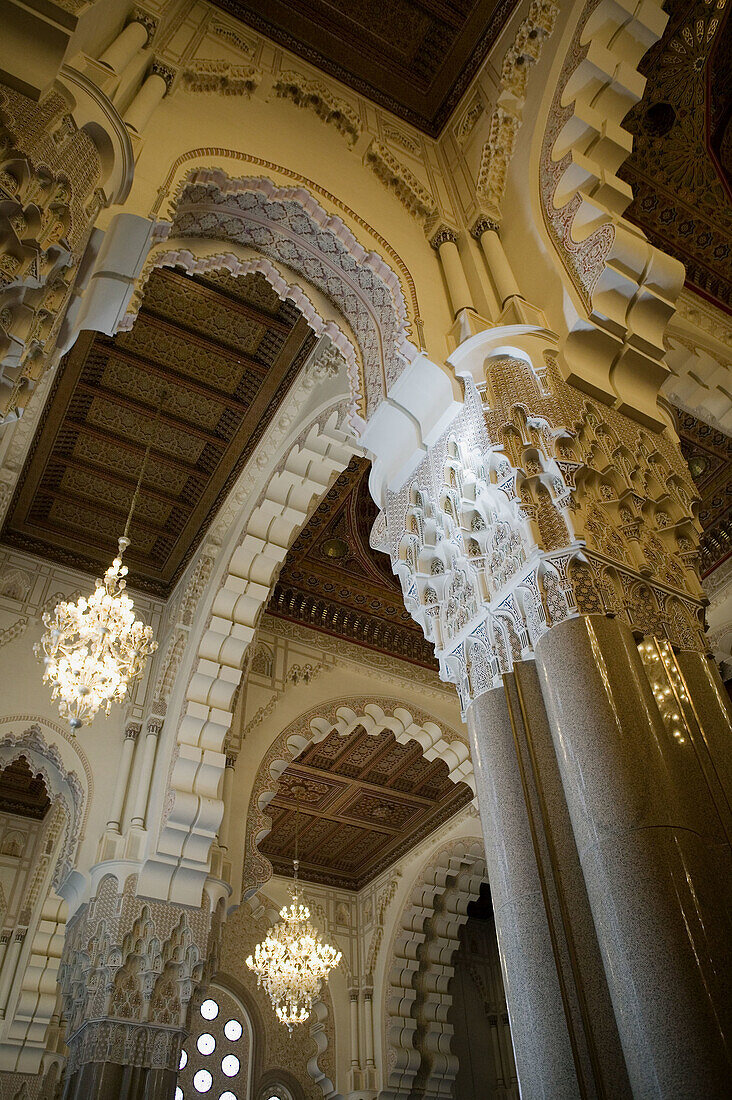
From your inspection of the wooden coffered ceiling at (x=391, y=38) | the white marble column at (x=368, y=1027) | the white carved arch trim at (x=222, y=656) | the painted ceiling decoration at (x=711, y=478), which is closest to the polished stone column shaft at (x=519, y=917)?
the white carved arch trim at (x=222, y=656)

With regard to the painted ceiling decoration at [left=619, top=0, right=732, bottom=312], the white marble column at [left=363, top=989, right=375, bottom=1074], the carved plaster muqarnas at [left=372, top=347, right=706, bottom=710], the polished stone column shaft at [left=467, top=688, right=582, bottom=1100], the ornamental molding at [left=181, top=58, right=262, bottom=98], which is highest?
the painted ceiling decoration at [left=619, top=0, right=732, bottom=312]

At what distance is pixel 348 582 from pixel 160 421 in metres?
2.51

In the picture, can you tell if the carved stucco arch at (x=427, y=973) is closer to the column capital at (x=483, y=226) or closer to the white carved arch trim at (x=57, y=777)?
the white carved arch trim at (x=57, y=777)

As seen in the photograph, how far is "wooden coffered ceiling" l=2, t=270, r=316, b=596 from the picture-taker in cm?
591

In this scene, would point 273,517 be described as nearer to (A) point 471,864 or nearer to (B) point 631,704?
(B) point 631,704

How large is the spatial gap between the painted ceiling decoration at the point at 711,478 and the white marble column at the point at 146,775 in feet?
16.0

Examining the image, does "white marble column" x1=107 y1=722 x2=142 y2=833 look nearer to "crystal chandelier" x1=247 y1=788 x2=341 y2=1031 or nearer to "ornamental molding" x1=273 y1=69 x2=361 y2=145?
"crystal chandelier" x1=247 y1=788 x2=341 y2=1031

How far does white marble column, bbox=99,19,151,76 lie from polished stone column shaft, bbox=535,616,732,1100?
292 cm

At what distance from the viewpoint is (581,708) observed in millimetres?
2625

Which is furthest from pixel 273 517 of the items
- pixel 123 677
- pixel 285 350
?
pixel 123 677

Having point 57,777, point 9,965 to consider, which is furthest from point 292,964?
point 57,777

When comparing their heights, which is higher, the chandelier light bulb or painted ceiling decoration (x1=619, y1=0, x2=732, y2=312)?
painted ceiling decoration (x1=619, y1=0, x2=732, y2=312)

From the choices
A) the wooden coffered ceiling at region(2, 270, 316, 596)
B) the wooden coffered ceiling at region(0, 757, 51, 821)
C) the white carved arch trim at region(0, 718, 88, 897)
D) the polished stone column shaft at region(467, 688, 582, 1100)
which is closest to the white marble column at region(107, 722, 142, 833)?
the white carved arch trim at region(0, 718, 88, 897)

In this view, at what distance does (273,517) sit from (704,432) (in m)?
3.71
